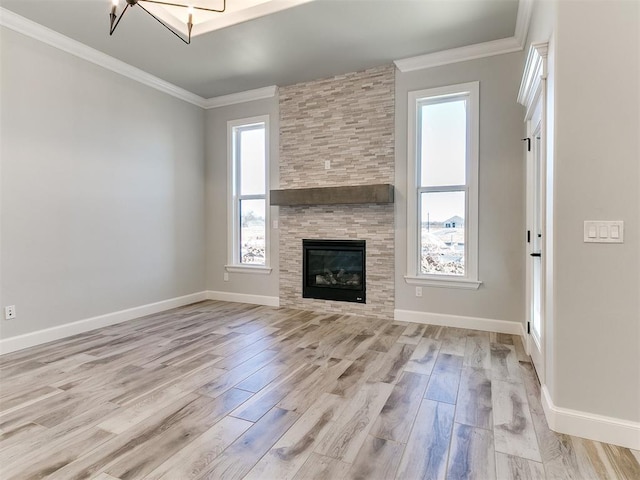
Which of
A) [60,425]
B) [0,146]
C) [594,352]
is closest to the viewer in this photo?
[594,352]

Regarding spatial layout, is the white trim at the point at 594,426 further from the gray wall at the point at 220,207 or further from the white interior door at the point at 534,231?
the gray wall at the point at 220,207

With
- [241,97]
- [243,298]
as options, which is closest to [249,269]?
[243,298]

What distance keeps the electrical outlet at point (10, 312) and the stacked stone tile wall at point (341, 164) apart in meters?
2.83

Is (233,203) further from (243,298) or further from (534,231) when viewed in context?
(534,231)

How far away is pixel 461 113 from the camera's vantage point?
3947 mm

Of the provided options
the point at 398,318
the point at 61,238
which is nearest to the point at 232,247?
the point at 61,238

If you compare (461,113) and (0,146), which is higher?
(461,113)

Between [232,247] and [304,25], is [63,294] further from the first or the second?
[304,25]

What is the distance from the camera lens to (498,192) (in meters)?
3.73

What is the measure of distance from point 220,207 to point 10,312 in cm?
276

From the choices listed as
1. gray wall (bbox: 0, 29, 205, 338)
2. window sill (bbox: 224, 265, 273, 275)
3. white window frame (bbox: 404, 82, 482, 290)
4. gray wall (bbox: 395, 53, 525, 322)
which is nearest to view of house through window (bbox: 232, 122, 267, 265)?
window sill (bbox: 224, 265, 273, 275)

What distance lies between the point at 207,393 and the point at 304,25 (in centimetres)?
326

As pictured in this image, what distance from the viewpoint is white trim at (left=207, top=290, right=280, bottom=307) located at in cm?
500

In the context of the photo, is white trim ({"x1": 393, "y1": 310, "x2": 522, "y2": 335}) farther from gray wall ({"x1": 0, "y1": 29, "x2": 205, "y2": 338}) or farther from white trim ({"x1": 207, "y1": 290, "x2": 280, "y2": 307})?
gray wall ({"x1": 0, "y1": 29, "x2": 205, "y2": 338})
